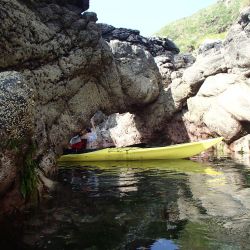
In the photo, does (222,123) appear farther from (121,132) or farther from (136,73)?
(121,132)

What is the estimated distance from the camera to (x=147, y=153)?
51.0ft

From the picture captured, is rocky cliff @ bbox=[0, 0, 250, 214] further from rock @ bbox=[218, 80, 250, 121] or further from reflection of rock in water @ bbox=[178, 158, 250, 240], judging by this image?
reflection of rock in water @ bbox=[178, 158, 250, 240]

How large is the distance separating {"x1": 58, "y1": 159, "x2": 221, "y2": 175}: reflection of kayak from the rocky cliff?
2.06 metres

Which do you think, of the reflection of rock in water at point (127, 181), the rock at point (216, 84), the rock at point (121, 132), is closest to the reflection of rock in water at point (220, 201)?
the reflection of rock in water at point (127, 181)

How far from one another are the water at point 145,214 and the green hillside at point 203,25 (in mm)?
44870

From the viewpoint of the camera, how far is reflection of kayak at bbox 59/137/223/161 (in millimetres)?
14750

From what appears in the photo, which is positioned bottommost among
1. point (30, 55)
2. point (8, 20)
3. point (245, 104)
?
point (245, 104)

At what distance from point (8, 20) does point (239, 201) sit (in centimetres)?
783

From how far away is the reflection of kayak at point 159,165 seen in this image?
12242 mm

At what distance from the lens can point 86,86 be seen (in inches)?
571

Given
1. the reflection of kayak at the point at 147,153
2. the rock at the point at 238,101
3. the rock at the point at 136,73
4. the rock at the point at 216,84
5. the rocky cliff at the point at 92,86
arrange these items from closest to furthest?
the rocky cliff at the point at 92,86, the reflection of kayak at the point at 147,153, the rock at the point at 238,101, the rock at the point at 136,73, the rock at the point at 216,84

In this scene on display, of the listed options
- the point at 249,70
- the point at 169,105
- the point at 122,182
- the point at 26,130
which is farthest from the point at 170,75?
the point at 26,130

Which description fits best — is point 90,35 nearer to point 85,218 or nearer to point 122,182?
point 122,182

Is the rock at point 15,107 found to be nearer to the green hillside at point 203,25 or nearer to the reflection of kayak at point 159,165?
the reflection of kayak at point 159,165
